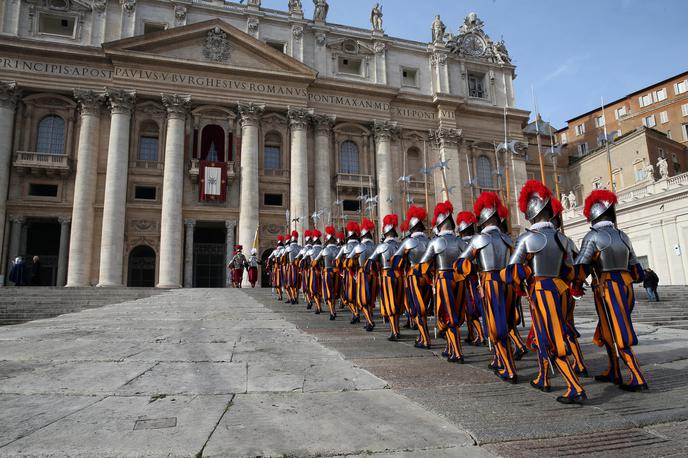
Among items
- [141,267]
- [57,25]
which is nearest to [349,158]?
[141,267]

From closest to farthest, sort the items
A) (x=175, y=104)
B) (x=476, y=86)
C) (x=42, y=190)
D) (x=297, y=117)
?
(x=42, y=190), (x=175, y=104), (x=297, y=117), (x=476, y=86)

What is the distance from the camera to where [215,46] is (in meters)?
31.0

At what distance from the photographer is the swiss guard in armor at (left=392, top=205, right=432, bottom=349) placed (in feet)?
24.0

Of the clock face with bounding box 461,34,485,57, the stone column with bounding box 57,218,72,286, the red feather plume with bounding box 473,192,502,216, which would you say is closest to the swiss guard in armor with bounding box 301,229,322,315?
the red feather plume with bounding box 473,192,502,216

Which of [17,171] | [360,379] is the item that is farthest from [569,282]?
[17,171]

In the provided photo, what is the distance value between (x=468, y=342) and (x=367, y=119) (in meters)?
28.2

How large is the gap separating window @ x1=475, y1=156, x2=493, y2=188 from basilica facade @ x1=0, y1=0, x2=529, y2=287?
39cm

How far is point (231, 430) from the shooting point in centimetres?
317

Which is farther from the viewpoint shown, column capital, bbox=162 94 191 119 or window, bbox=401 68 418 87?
window, bbox=401 68 418 87

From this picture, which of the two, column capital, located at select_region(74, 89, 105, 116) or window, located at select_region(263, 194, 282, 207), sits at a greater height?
column capital, located at select_region(74, 89, 105, 116)

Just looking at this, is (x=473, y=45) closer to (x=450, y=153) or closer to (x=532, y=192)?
(x=450, y=153)

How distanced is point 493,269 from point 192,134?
28687mm

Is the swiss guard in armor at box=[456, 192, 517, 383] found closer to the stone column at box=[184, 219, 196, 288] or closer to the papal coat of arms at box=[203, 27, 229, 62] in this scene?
the stone column at box=[184, 219, 196, 288]

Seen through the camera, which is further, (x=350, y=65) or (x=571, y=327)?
(x=350, y=65)
